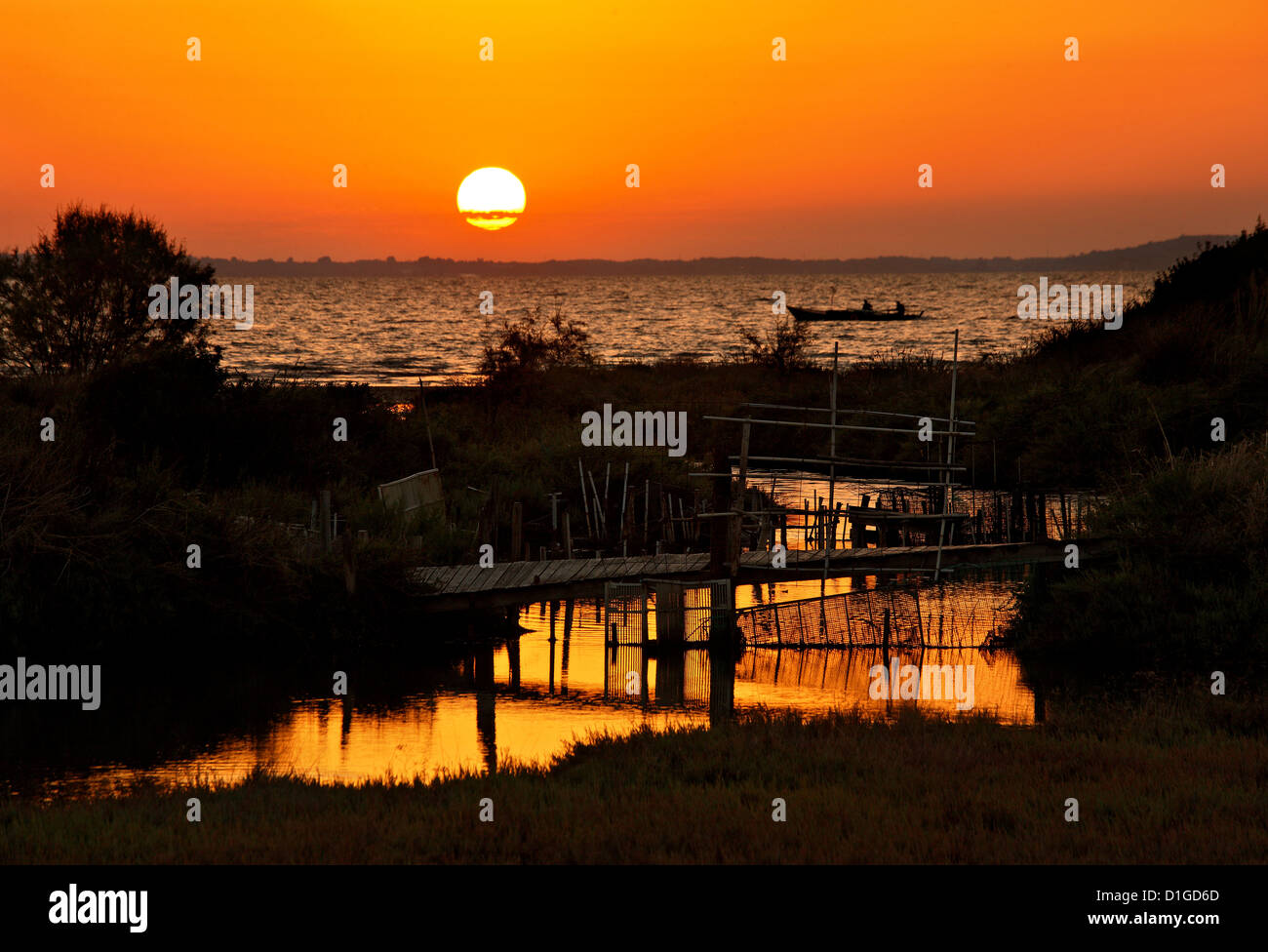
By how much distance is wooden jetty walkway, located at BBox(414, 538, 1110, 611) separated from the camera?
2072 centimetres

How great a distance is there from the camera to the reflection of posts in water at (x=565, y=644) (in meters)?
19.2

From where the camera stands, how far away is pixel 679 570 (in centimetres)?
2117

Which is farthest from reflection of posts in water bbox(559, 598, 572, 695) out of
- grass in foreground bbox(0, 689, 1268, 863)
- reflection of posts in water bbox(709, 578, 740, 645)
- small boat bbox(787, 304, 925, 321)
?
small boat bbox(787, 304, 925, 321)

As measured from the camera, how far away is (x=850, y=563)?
21.1 meters

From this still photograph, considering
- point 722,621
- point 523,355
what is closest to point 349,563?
point 722,621

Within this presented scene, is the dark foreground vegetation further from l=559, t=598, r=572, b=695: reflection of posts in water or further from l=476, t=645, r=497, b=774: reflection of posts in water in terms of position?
l=559, t=598, r=572, b=695: reflection of posts in water

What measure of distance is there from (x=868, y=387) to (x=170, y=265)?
85.5 ft

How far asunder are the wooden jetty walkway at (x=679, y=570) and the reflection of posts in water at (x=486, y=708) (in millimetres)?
954

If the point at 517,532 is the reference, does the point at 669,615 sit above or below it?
below

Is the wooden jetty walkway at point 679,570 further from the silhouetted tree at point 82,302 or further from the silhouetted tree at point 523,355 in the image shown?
the silhouetted tree at point 523,355

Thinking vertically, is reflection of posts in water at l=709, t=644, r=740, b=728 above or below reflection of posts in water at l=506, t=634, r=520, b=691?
above

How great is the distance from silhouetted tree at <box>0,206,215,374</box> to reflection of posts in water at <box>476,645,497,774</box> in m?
20.1

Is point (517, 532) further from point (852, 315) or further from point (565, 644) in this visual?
point (852, 315)

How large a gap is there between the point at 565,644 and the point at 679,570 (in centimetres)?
240
